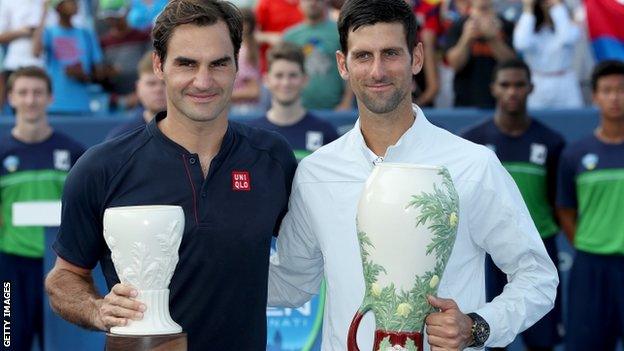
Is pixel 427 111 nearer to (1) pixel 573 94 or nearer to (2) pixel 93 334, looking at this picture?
(1) pixel 573 94

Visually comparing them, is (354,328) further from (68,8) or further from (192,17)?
(68,8)

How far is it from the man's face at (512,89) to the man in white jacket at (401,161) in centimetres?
472

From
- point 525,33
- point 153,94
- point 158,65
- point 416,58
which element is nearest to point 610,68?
point 525,33

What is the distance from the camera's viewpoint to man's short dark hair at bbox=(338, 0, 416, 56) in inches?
169

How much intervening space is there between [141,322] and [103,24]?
855 centimetres

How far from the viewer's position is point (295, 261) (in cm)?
468

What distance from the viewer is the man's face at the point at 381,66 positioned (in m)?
4.27

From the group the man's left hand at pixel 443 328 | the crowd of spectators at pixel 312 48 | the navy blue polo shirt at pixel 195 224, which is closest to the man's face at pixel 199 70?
the navy blue polo shirt at pixel 195 224

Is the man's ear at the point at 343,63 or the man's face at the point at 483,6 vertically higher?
the man's face at the point at 483,6

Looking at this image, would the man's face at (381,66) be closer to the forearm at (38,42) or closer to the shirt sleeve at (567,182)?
the shirt sleeve at (567,182)

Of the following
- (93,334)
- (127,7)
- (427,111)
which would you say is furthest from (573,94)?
(93,334)

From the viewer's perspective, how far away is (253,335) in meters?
4.43

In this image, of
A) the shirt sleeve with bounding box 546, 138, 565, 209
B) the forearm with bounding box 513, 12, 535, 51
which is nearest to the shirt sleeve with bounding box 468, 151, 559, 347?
the shirt sleeve with bounding box 546, 138, 565, 209

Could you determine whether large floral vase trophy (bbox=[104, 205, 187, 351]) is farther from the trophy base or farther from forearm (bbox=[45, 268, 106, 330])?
forearm (bbox=[45, 268, 106, 330])
